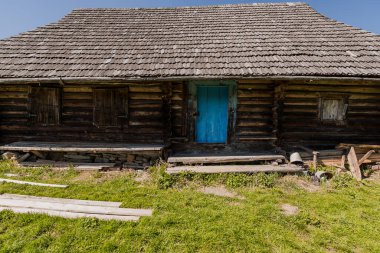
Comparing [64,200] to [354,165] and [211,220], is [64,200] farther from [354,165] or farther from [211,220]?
[354,165]

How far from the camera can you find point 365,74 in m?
6.13

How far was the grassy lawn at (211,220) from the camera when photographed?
122 inches

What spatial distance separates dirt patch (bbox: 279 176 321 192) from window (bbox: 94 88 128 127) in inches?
198

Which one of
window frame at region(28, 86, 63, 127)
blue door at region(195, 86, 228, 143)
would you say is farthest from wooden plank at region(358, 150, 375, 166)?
window frame at region(28, 86, 63, 127)

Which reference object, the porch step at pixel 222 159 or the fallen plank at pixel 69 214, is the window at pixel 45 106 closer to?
the fallen plank at pixel 69 214

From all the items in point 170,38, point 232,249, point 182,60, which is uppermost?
point 170,38

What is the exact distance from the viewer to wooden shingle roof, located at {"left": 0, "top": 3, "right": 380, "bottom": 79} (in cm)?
656

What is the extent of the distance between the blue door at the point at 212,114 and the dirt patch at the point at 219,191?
2463 mm

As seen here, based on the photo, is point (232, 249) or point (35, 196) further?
point (35, 196)

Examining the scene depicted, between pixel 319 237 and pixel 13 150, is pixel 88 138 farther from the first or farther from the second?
pixel 319 237

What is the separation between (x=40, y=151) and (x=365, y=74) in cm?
968

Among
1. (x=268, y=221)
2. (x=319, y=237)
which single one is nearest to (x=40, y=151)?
(x=268, y=221)

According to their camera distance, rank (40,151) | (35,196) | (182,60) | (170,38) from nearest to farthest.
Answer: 1. (35,196)
2. (40,151)
3. (182,60)
4. (170,38)

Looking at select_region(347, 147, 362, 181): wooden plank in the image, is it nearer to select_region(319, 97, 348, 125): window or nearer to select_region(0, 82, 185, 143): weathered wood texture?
select_region(319, 97, 348, 125): window
